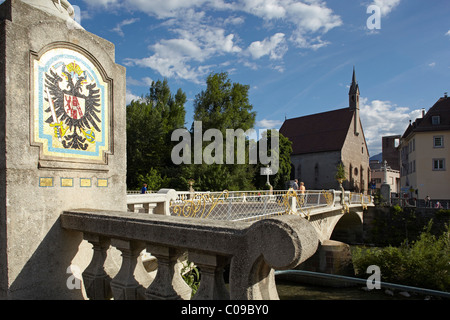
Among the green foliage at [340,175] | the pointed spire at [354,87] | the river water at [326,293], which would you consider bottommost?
the river water at [326,293]

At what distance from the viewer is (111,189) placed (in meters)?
3.78

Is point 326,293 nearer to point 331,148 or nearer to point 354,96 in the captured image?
point 331,148

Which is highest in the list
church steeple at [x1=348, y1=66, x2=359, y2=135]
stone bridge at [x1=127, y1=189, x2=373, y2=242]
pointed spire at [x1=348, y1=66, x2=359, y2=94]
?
pointed spire at [x1=348, y1=66, x2=359, y2=94]

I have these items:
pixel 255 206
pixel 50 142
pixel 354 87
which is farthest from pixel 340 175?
pixel 50 142

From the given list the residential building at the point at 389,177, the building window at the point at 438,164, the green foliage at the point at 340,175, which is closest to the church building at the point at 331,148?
the green foliage at the point at 340,175

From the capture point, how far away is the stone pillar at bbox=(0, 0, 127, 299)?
2996 millimetres

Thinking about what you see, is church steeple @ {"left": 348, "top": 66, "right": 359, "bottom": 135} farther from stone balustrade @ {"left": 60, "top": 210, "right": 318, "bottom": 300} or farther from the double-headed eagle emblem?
stone balustrade @ {"left": 60, "top": 210, "right": 318, "bottom": 300}

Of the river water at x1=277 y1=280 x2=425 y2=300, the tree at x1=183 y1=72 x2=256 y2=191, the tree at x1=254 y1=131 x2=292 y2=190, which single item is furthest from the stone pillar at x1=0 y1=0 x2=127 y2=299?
the tree at x1=254 y1=131 x2=292 y2=190

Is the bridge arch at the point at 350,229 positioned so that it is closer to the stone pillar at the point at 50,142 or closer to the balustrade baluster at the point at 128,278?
the stone pillar at the point at 50,142

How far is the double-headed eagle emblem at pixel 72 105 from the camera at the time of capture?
3.34 meters

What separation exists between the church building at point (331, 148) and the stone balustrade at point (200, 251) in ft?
157

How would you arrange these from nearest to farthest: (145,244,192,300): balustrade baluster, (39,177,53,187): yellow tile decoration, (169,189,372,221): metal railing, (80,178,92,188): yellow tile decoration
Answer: (145,244,192,300): balustrade baluster
(39,177,53,187): yellow tile decoration
(80,178,92,188): yellow tile decoration
(169,189,372,221): metal railing
